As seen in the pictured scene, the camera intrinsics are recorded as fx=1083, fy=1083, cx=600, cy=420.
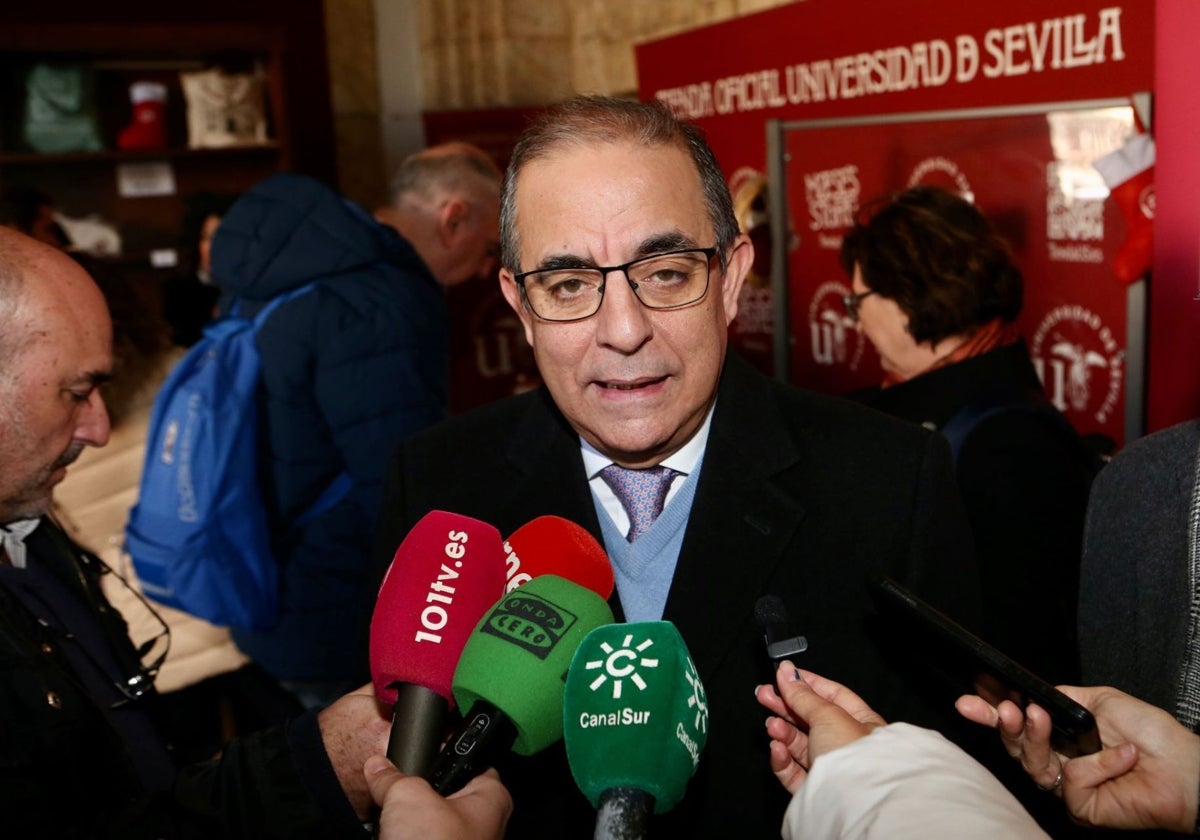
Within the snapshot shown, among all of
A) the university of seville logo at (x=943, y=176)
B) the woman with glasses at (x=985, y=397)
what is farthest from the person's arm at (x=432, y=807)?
the university of seville logo at (x=943, y=176)

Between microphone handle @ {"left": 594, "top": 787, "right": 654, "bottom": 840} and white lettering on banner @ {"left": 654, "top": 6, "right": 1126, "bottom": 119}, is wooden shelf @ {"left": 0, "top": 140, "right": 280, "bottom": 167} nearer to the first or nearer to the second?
white lettering on banner @ {"left": 654, "top": 6, "right": 1126, "bottom": 119}

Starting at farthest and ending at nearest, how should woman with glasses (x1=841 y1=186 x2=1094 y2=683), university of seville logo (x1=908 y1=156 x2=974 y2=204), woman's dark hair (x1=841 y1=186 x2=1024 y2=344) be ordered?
university of seville logo (x1=908 y1=156 x2=974 y2=204)
woman's dark hair (x1=841 y1=186 x2=1024 y2=344)
woman with glasses (x1=841 y1=186 x2=1094 y2=683)

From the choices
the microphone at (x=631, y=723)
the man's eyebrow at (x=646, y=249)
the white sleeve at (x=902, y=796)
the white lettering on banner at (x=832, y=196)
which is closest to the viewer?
the white sleeve at (x=902, y=796)

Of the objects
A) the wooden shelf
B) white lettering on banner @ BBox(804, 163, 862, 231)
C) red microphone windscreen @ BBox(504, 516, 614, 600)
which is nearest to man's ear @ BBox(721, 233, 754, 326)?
red microphone windscreen @ BBox(504, 516, 614, 600)

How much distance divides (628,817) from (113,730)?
81cm

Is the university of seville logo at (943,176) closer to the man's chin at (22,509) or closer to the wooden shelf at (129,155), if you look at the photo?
the man's chin at (22,509)

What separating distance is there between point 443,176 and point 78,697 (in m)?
2.10

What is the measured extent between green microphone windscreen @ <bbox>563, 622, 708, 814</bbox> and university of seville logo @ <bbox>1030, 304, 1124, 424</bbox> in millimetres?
1751

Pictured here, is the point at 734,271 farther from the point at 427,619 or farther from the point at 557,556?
the point at 427,619

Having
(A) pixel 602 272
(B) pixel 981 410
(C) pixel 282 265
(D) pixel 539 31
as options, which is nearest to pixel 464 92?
(D) pixel 539 31

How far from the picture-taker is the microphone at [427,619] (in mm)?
1013

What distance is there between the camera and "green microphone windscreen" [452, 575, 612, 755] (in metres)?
0.98

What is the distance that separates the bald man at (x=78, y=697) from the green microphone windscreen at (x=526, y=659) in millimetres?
334

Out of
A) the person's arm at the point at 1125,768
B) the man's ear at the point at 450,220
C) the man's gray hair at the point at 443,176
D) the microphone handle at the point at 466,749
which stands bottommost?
the person's arm at the point at 1125,768
